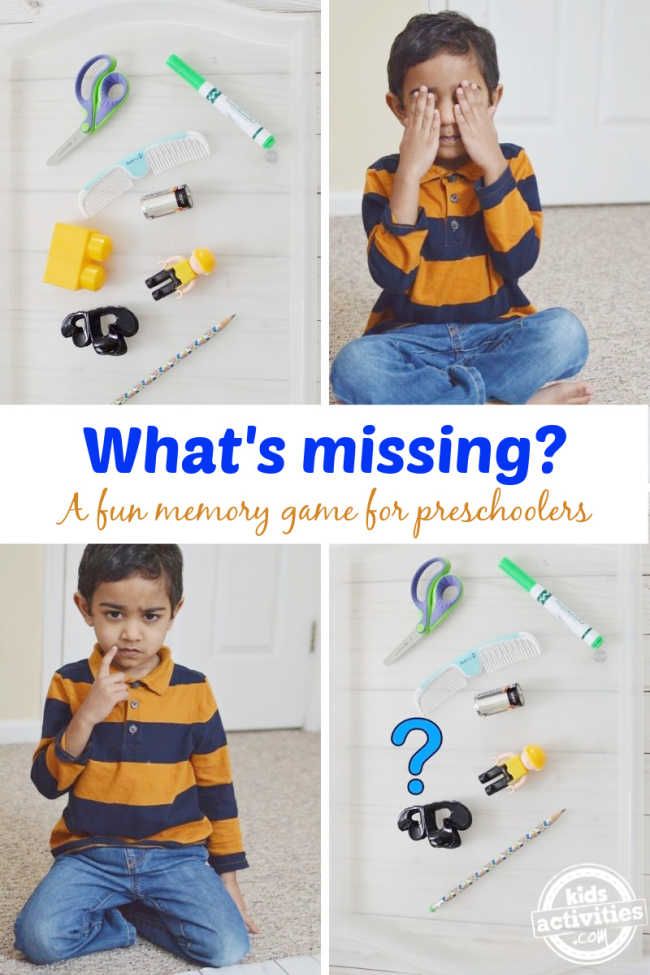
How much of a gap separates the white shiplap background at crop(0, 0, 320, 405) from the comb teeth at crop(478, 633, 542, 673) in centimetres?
37

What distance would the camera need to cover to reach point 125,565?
1.17 metres

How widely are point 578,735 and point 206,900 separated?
463 millimetres

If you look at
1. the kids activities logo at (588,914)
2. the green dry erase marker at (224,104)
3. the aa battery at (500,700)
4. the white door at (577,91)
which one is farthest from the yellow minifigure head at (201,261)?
the kids activities logo at (588,914)

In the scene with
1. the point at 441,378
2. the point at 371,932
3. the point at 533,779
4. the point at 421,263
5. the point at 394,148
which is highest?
the point at 394,148

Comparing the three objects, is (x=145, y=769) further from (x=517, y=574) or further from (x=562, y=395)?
(x=562, y=395)

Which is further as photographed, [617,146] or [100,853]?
[617,146]

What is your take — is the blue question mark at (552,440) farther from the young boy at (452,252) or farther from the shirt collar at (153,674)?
the shirt collar at (153,674)

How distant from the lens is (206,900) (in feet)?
3.68

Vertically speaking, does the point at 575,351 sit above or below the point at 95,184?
below

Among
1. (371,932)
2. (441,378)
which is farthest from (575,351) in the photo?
(371,932)

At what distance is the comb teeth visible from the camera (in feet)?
3.83

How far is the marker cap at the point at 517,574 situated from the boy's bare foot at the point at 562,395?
0.19 meters

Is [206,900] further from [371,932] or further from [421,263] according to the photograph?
[421,263]

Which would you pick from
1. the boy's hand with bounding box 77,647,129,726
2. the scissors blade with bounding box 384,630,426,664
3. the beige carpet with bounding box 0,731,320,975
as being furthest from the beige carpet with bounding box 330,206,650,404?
the beige carpet with bounding box 0,731,320,975
